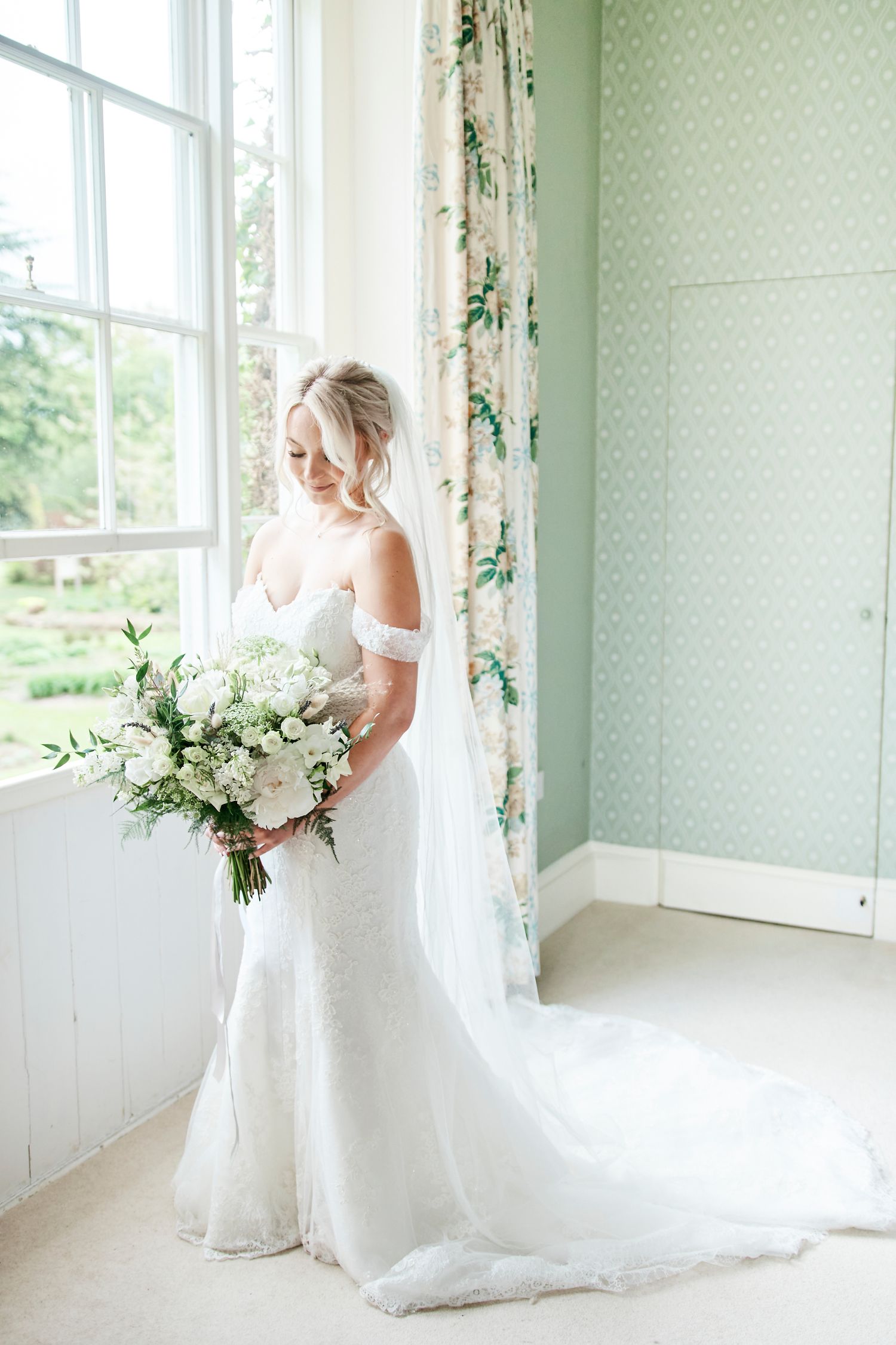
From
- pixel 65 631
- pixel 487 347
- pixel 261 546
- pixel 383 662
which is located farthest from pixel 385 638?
pixel 65 631

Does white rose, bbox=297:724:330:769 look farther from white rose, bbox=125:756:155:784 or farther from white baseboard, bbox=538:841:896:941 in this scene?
white baseboard, bbox=538:841:896:941

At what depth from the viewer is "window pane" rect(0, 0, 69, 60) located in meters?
A: 2.23

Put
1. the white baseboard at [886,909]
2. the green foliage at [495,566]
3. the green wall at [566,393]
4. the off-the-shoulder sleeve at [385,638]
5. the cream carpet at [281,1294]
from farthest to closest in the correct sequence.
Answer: the white baseboard at [886,909] → the green wall at [566,393] → the green foliage at [495,566] → the off-the-shoulder sleeve at [385,638] → the cream carpet at [281,1294]

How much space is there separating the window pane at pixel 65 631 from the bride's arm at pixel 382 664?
3.27 ft

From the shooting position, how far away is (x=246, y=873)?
2.08m

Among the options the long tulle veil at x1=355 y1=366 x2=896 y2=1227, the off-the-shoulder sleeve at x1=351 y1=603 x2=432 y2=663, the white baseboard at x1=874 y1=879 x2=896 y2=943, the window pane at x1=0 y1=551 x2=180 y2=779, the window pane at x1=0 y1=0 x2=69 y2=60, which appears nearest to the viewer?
the off-the-shoulder sleeve at x1=351 y1=603 x2=432 y2=663

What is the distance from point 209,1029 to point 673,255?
2936 mm

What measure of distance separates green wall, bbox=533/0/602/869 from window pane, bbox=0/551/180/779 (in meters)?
1.34

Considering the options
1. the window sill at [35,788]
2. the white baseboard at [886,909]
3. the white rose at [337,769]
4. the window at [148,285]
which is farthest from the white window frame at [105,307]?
the white baseboard at [886,909]

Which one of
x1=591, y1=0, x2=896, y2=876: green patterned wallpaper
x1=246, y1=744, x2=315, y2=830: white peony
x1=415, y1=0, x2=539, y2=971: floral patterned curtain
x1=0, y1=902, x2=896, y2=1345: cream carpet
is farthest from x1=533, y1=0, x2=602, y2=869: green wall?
x1=246, y1=744, x2=315, y2=830: white peony

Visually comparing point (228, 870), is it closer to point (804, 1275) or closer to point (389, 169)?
point (804, 1275)

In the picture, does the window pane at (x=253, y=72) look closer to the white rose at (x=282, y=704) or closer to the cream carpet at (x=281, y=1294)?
the white rose at (x=282, y=704)

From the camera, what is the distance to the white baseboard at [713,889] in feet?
13.2

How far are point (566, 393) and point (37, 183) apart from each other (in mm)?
2077
